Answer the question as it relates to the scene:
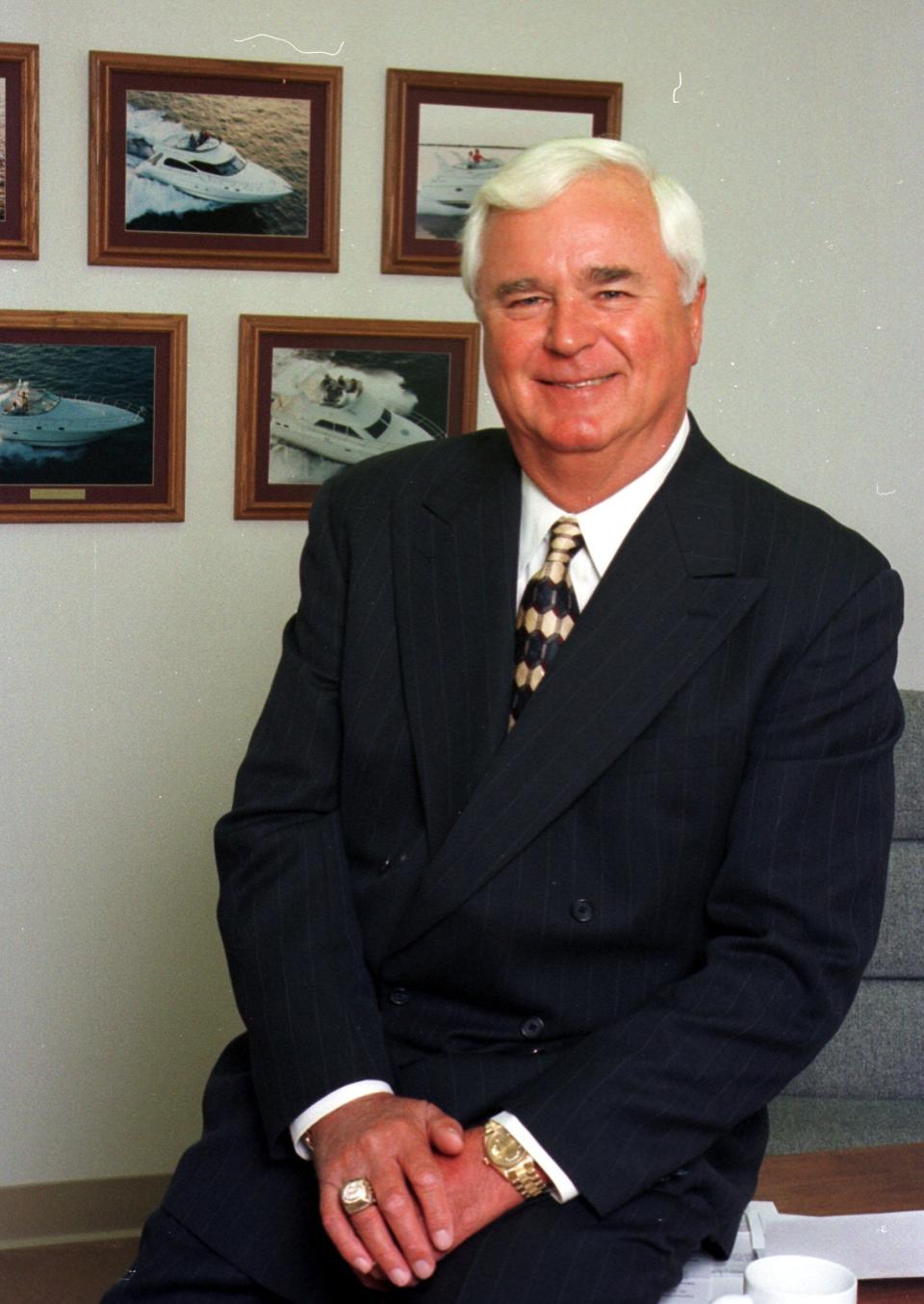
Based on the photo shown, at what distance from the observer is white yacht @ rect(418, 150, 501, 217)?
10.2 ft

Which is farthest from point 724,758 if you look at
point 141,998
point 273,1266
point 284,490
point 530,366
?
point 141,998

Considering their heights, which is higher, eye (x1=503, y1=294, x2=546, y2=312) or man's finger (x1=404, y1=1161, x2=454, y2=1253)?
eye (x1=503, y1=294, x2=546, y2=312)

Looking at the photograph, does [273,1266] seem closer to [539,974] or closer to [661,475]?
[539,974]

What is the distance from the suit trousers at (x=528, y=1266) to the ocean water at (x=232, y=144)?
1.86 metres

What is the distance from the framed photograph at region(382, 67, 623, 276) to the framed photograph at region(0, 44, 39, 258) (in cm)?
62

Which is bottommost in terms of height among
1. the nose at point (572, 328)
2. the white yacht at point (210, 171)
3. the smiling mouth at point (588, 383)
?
the smiling mouth at point (588, 383)

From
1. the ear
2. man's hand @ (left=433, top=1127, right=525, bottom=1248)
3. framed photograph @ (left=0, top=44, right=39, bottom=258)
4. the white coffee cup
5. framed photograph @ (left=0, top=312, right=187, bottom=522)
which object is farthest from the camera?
framed photograph @ (left=0, top=312, right=187, bottom=522)

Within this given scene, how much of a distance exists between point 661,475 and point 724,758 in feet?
1.19

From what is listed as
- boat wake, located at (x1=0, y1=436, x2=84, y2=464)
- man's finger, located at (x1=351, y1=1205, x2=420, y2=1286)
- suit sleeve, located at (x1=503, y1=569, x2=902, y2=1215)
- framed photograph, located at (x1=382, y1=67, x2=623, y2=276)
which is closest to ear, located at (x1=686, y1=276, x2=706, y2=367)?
suit sleeve, located at (x1=503, y1=569, x2=902, y2=1215)

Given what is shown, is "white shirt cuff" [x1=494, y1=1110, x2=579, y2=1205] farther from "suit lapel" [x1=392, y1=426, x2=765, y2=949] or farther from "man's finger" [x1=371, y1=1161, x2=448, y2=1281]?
"suit lapel" [x1=392, y1=426, x2=765, y2=949]

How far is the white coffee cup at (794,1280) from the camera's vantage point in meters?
1.53

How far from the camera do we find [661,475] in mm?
1986

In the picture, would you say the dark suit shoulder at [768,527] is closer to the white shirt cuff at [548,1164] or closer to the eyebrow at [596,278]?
the eyebrow at [596,278]

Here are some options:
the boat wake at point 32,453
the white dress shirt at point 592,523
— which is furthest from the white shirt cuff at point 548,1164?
the boat wake at point 32,453
